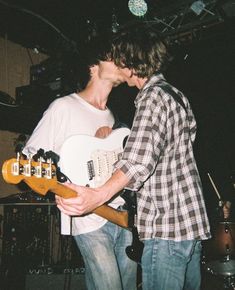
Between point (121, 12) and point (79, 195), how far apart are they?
175 inches

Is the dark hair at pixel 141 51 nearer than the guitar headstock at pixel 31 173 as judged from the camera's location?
No

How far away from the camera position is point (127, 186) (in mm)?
1530

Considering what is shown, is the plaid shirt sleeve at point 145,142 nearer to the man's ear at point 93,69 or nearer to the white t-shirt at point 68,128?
the white t-shirt at point 68,128

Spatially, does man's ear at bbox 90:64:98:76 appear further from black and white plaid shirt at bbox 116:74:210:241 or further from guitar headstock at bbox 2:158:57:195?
guitar headstock at bbox 2:158:57:195

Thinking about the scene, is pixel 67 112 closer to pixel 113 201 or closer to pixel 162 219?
pixel 113 201

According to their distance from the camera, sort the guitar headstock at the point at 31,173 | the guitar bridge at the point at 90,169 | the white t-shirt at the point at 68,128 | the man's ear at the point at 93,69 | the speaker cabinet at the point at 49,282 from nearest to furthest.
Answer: the guitar headstock at the point at 31,173 < the guitar bridge at the point at 90,169 < the white t-shirt at the point at 68,128 < the man's ear at the point at 93,69 < the speaker cabinet at the point at 49,282

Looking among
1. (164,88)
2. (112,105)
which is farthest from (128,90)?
(164,88)

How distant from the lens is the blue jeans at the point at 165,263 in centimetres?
152

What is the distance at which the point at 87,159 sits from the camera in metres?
2.04

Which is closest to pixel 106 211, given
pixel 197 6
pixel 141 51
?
pixel 141 51

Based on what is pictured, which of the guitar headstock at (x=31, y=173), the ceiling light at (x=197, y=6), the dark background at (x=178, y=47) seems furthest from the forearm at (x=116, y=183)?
the ceiling light at (x=197, y=6)

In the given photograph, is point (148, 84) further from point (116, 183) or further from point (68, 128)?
point (68, 128)

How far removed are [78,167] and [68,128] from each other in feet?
1.38

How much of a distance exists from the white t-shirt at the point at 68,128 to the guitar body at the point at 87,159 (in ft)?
0.82
